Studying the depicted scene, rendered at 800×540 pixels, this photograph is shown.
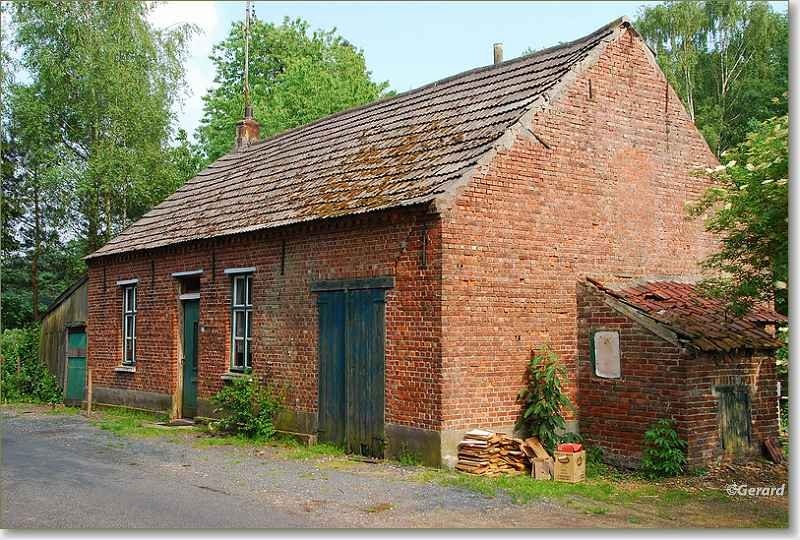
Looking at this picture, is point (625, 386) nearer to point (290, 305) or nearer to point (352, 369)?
point (352, 369)

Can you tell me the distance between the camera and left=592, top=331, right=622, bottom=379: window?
12.5 m

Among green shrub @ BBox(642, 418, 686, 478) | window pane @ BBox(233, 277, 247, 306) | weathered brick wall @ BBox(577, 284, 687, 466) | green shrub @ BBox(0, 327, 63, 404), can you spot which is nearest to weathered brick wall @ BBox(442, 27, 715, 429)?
weathered brick wall @ BBox(577, 284, 687, 466)

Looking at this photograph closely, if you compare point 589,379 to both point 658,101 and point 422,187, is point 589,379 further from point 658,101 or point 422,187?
point 658,101

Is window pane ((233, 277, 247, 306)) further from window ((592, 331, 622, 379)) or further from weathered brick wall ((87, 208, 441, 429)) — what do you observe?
window ((592, 331, 622, 379))

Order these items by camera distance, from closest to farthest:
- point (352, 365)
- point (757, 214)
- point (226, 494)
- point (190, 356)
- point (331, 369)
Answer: point (226, 494) < point (757, 214) < point (352, 365) < point (331, 369) < point (190, 356)

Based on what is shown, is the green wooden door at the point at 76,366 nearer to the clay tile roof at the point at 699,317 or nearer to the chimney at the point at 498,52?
the chimney at the point at 498,52

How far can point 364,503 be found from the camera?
9.45 meters

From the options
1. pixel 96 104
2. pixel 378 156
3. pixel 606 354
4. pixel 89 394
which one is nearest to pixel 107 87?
pixel 96 104

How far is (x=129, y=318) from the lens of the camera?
65.3ft

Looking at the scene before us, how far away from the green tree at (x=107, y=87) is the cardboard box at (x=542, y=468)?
20.2 meters

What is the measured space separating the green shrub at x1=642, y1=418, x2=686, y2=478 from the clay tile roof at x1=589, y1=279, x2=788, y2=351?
121 centimetres

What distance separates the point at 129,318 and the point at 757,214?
14.3 m

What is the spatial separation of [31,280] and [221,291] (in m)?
19.8

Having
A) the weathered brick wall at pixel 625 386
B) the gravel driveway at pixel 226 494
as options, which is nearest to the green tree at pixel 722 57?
the weathered brick wall at pixel 625 386
